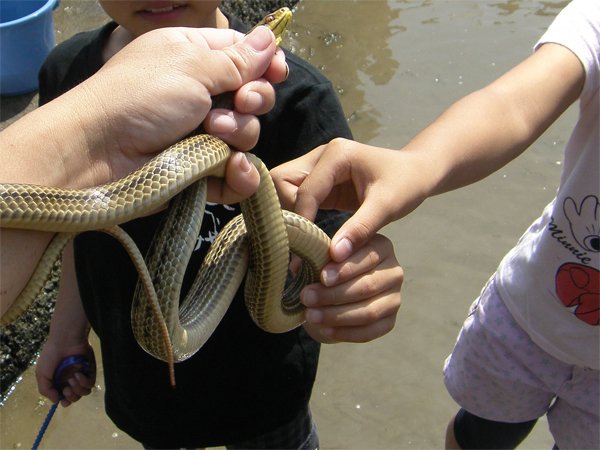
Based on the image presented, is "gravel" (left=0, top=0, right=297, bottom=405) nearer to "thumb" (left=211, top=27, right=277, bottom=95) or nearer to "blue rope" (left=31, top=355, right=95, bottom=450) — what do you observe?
"blue rope" (left=31, top=355, right=95, bottom=450)

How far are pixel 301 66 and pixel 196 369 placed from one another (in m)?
1.12

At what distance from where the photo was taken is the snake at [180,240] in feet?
4.97

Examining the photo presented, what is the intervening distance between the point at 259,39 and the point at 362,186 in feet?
1.67

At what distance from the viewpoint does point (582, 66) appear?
234 cm

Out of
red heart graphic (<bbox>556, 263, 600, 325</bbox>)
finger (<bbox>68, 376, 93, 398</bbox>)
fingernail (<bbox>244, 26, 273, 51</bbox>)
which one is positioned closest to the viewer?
fingernail (<bbox>244, 26, 273, 51</bbox>)

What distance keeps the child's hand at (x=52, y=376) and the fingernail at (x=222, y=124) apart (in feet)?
4.58

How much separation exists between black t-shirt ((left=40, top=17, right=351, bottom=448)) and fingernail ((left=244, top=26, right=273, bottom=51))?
652mm

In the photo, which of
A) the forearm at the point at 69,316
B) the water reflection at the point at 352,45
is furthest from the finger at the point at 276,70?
the water reflection at the point at 352,45

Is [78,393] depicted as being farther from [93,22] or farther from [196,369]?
[93,22]

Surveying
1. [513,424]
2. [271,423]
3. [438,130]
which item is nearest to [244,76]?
[438,130]

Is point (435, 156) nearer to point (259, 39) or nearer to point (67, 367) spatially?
point (259, 39)

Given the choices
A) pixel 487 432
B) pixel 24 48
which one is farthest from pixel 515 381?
pixel 24 48

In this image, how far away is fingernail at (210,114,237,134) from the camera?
5.67ft

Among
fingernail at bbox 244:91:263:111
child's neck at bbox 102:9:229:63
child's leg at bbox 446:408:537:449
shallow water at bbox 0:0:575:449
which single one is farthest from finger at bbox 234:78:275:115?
shallow water at bbox 0:0:575:449
